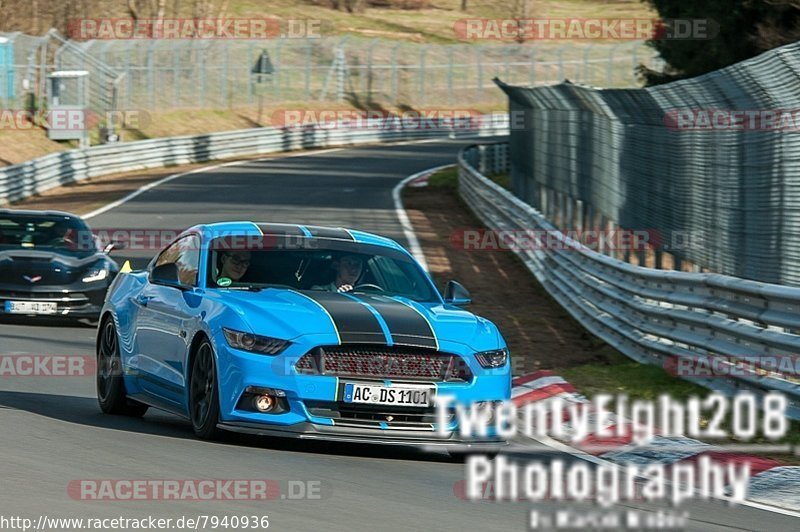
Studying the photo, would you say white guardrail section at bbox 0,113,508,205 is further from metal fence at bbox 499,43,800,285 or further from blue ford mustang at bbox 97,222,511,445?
blue ford mustang at bbox 97,222,511,445

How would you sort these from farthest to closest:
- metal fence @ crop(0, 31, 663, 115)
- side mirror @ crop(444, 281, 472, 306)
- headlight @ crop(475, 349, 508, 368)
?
metal fence @ crop(0, 31, 663, 115)
side mirror @ crop(444, 281, 472, 306)
headlight @ crop(475, 349, 508, 368)

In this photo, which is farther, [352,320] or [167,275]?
[167,275]

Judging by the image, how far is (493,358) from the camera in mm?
9664

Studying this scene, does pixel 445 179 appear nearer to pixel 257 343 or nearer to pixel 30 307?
pixel 30 307

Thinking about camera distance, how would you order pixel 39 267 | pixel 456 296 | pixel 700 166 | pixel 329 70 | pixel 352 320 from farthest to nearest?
1. pixel 329 70
2. pixel 39 267
3. pixel 700 166
4. pixel 456 296
5. pixel 352 320

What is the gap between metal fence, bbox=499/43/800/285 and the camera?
12.4 m

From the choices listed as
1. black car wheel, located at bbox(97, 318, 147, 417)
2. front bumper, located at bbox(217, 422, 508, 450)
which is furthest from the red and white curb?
black car wheel, located at bbox(97, 318, 147, 417)

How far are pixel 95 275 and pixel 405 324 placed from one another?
9638 millimetres

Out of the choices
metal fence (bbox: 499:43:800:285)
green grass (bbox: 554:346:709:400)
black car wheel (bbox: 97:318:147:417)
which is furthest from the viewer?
green grass (bbox: 554:346:709:400)

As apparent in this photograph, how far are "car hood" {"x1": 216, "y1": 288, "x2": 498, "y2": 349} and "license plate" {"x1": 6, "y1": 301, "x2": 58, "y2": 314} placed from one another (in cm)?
845

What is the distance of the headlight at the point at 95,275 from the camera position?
1827 centimetres

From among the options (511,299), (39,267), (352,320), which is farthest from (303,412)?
(511,299)

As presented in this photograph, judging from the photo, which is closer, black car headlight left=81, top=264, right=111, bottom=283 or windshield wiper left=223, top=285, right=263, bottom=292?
windshield wiper left=223, top=285, right=263, bottom=292

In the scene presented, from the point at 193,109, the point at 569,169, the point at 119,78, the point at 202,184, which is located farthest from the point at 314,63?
the point at 569,169
